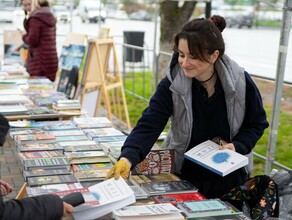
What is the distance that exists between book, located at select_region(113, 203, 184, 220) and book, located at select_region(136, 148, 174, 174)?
1.80 feet

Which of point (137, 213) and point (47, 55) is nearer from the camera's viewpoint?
point (137, 213)

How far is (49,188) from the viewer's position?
7.84ft

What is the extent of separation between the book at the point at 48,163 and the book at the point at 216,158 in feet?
2.31

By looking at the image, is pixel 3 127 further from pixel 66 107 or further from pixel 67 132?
pixel 66 107

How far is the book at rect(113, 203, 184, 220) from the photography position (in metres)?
2.11

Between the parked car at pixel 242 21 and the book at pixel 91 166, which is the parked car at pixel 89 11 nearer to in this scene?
the parked car at pixel 242 21

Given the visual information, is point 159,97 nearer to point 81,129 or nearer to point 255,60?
point 81,129

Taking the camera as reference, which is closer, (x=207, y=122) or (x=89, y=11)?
(x=207, y=122)

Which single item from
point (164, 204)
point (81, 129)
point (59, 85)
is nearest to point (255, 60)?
point (59, 85)

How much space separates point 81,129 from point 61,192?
141 cm

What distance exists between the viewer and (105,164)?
290 centimetres

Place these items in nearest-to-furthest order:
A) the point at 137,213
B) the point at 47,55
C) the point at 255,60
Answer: the point at 137,213
the point at 47,55
the point at 255,60

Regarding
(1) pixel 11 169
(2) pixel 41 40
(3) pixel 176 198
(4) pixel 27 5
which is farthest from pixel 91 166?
(4) pixel 27 5

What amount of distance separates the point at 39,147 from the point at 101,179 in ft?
Result: 2.19
